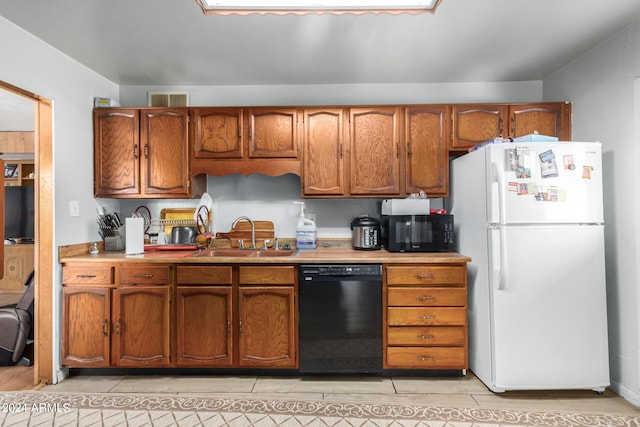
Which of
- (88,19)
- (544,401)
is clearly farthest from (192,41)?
(544,401)

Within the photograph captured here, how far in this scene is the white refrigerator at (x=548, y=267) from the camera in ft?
6.93

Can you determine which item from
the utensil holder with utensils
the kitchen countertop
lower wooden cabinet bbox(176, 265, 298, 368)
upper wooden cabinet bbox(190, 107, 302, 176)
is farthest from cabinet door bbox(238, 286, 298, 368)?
the utensil holder with utensils

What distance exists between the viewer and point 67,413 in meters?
2.03

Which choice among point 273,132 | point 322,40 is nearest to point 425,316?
point 273,132

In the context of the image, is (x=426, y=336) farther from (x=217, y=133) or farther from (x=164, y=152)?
(x=164, y=152)

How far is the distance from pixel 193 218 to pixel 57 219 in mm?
990

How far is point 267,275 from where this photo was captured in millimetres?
2385

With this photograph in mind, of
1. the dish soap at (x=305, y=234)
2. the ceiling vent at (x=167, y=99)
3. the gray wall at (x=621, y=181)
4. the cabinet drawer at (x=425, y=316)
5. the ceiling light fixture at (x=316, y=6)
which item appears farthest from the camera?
the ceiling vent at (x=167, y=99)

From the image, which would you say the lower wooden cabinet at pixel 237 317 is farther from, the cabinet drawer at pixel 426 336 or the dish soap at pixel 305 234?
the cabinet drawer at pixel 426 336

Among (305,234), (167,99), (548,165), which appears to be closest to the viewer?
(548,165)

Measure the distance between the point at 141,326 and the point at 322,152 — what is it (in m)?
1.91

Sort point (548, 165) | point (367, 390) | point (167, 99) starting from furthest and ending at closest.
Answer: point (167, 99)
point (367, 390)
point (548, 165)

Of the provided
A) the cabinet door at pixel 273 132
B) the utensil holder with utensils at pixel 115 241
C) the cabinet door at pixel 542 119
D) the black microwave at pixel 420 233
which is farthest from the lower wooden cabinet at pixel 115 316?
the cabinet door at pixel 542 119

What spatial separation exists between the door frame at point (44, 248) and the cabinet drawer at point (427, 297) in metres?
2.47
